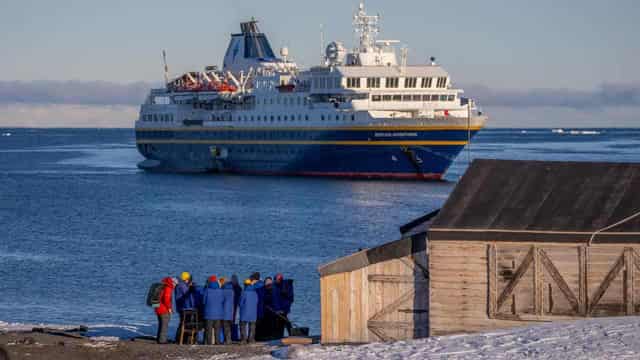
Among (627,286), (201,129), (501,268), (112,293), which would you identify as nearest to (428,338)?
(501,268)

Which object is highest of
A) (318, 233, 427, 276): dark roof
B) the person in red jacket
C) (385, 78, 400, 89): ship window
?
(385, 78, 400, 89): ship window

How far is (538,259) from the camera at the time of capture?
18188 mm

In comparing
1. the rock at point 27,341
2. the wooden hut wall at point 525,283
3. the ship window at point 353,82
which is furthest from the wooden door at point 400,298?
the ship window at point 353,82

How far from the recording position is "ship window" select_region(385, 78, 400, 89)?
73.4m

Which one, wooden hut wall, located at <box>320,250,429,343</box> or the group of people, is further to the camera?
the group of people

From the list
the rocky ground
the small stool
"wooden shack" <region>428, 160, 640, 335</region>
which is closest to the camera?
"wooden shack" <region>428, 160, 640, 335</region>

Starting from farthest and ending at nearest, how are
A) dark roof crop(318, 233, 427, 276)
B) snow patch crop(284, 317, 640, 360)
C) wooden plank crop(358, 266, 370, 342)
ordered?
wooden plank crop(358, 266, 370, 342)
dark roof crop(318, 233, 427, 276)
snow patch crop(284, 317, 640, 360)

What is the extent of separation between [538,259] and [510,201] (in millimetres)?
1256

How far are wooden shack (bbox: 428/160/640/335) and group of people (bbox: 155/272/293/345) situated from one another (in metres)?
2.76

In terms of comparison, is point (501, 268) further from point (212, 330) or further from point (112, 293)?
point (112, 293)

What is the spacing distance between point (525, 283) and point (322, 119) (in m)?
56.6

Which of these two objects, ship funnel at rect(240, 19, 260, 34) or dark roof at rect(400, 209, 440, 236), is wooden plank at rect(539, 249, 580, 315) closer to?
dark roof at rect(400, 209, 440, 236)

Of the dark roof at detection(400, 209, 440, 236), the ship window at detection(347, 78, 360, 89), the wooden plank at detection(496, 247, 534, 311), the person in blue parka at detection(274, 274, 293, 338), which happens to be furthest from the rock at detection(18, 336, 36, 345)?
the ship window at detection(347, 78, 360, 89)

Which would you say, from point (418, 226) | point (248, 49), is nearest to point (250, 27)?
point (248, 49)
